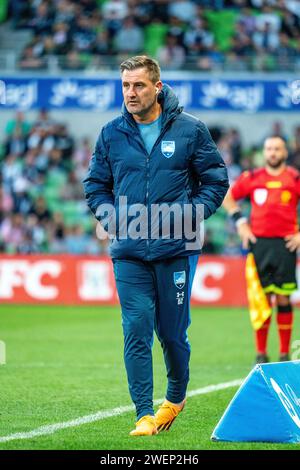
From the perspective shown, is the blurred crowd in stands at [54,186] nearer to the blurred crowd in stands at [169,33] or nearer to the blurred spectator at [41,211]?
the blurred spectator at [41,211]

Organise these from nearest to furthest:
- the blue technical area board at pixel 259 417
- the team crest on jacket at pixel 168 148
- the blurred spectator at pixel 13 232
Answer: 1. the blue technical area board at pixel 259 417
2. the team crest on jacket at pixel 168 148
3. the blurred spectator at pixel 13 232

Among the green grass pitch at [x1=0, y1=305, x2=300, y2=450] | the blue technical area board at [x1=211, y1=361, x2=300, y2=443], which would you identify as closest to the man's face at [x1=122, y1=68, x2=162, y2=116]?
the blue technical area board at [x1=211, y1=361, x2=300, y2=443]

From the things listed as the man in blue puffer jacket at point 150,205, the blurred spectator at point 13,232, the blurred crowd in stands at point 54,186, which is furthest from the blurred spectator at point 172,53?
the man in blue puffer jacket at point 150,205

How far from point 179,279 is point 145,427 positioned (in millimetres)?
977

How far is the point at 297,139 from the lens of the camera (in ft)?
79.0

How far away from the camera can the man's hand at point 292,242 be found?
1158 centimetres

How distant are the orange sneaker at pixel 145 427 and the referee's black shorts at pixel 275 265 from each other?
481cm

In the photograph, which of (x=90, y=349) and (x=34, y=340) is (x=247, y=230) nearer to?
(x=90, y=349)

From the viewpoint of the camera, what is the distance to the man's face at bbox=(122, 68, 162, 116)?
23.1 ft

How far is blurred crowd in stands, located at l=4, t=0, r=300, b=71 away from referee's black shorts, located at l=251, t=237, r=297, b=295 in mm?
11821

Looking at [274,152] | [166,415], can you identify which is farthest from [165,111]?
[274,152]

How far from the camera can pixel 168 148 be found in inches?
281

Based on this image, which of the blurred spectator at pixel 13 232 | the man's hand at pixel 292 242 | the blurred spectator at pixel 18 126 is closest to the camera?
the man's hand at pixel 292 242

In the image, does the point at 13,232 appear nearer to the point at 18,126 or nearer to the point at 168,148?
the point at 18,126
